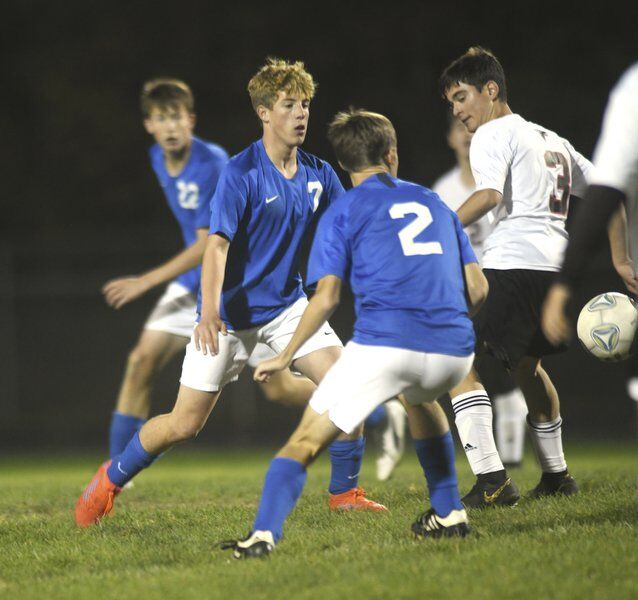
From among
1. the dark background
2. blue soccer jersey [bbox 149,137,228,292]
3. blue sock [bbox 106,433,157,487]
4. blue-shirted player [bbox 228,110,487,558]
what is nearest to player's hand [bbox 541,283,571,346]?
blue-shirted player [bbox 228,110,487,558]

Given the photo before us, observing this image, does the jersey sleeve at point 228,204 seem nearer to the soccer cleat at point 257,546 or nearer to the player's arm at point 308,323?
the player's arm at point 308,323

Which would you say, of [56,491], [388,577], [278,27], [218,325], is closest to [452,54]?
[278,27]

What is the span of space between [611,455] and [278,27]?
48.3 ft

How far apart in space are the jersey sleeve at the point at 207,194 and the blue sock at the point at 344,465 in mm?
2213

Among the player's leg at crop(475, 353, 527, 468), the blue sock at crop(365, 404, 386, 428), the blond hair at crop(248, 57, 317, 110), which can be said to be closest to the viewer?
the blond hair at crop(248, 57, 317, 110)

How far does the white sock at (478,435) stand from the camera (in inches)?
250

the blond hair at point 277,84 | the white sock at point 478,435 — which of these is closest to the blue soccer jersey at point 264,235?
the blond hair at point 277,84

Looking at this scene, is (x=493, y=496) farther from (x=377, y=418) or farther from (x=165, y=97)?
(x=165, y=97)

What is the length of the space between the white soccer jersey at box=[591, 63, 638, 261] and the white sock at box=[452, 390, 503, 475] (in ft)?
7.47

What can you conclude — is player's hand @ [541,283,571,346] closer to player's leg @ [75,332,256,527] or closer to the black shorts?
the black shorts

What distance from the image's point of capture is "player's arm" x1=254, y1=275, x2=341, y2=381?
4891mm

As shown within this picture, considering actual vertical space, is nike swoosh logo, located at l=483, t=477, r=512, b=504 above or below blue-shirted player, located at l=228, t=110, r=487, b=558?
below

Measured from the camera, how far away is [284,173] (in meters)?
6.42

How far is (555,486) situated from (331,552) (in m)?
2.10
